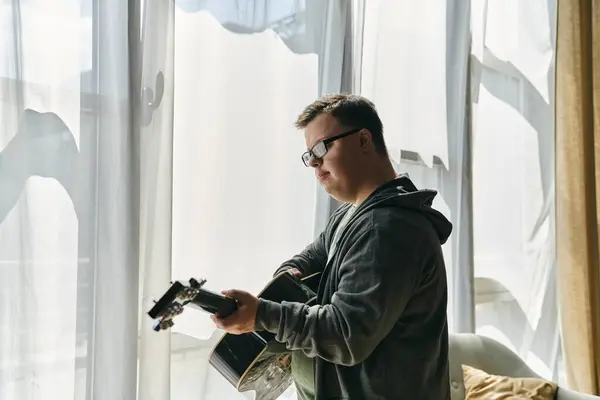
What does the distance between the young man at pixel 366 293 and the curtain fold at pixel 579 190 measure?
5.14ft

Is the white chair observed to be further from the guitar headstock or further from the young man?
the guitar headstock

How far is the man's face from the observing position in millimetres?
1238

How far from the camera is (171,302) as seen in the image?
3.14 ft

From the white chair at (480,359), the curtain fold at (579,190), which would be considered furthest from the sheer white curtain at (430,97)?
the curtain fold at (579,190)

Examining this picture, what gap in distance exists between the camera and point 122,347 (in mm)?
1402

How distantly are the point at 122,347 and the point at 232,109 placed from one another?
691 millimetres

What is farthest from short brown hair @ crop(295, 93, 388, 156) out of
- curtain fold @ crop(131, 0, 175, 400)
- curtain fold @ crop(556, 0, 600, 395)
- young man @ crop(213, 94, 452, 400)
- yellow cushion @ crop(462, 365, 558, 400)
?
curtain fold @ crop(556, 0, 600, 395)

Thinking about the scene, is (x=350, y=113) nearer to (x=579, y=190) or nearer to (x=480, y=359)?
(x=480, y=359)

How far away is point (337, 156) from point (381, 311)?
340 mm

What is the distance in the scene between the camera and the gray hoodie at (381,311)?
107 cm

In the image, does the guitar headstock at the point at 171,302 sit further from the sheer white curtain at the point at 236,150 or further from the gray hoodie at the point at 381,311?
the sheer white curtain at the point at 236,150

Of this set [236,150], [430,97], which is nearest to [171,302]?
[236,150]

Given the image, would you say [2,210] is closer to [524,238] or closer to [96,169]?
[96,169]

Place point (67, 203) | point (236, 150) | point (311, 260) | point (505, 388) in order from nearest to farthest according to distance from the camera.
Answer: point (67, 203) → point (311, 260) → point (236, 150) → point (505, 388)
